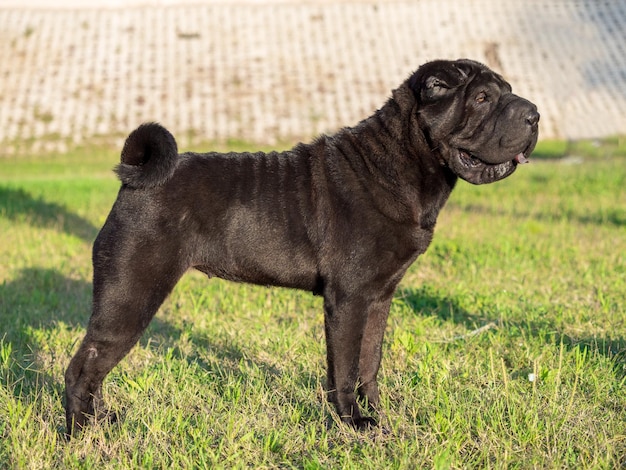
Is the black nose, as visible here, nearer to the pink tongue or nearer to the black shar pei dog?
the black shar pei dog

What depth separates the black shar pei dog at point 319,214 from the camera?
4.21m

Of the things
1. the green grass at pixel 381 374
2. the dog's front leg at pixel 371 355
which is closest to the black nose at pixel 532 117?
the dog's front leg at pixel 371 355

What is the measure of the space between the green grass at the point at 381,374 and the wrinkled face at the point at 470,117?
48.8 inches

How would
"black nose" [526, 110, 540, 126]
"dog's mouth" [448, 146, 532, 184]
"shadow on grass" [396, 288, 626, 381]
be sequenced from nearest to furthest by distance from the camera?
"black nose" [526, 110, 540, 126], "dog's mouth" [448, 146, 532, 184], "shadow on grass" [396, 288, 626, 381]

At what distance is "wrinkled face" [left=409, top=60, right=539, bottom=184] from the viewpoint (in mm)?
4289

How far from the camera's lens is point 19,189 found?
13.1 m

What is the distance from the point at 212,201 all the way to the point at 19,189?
32.0ft

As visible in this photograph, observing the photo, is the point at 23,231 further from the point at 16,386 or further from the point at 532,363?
the point at 532,363

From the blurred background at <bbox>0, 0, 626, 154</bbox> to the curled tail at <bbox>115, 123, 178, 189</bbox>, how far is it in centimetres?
1515

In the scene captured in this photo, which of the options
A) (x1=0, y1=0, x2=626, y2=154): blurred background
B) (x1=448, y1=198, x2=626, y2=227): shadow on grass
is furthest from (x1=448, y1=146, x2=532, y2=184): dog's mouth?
(x1=0, y1=0, x2=626, y2=154): blurred background

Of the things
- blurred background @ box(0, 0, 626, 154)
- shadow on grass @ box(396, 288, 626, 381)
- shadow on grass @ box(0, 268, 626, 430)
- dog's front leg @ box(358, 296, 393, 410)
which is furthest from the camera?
blurred background @ box(0, 0, 626, 154)

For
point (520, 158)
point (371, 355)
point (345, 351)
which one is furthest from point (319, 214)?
point (520, 158)

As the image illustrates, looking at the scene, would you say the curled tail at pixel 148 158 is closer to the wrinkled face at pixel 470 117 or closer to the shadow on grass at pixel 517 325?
the wrinkled face at pixel 470 117

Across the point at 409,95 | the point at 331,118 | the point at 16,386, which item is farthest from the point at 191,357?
the point at 331,118
